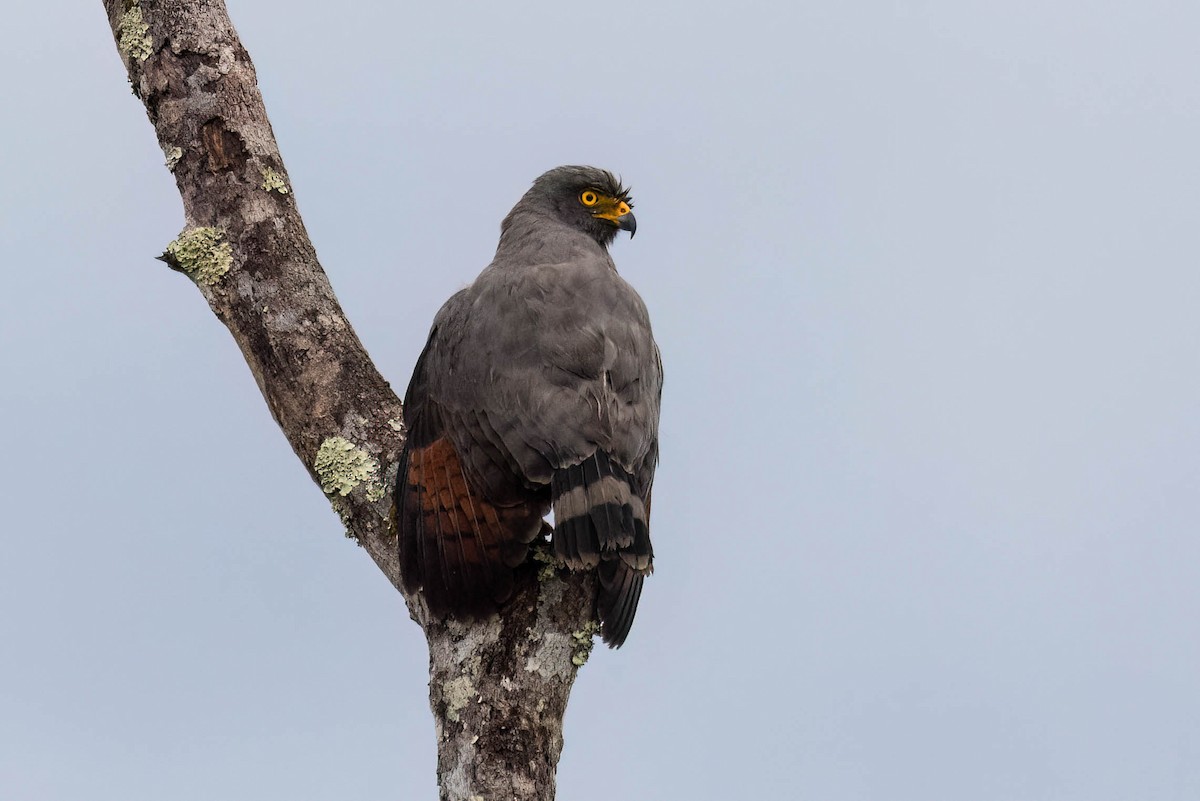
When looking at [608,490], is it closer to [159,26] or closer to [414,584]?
[414,584]

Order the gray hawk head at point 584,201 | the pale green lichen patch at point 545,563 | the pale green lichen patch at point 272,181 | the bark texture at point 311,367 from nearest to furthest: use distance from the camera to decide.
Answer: the bark texture at point 311,367, the pale green lichen patch at point 545,563, the pale green lichen patch at point 272,181, the gray hawk head at point 584,201

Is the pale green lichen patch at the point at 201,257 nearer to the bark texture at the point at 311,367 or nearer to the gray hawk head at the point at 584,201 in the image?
the bark texture at the point at 311,367

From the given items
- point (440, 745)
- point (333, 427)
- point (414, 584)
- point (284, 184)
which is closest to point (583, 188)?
point (284, 184)

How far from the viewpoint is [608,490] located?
468cm

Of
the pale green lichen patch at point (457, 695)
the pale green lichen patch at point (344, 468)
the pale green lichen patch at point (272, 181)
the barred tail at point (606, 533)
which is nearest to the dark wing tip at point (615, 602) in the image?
the barred tail at point (606, 533)

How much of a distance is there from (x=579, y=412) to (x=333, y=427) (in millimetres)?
1024

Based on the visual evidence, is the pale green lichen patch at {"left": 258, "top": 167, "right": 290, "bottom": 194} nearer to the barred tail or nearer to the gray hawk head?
the gray hawk head

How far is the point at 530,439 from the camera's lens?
4.86 meters

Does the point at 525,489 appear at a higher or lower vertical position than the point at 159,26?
lower

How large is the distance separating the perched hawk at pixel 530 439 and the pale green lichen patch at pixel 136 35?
1711 mm

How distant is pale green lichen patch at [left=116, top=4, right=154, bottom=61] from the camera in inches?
231

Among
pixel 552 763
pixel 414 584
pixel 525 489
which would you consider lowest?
pixel 552 763

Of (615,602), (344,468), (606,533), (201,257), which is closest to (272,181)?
(201,257)

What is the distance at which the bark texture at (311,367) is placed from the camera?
442cm
